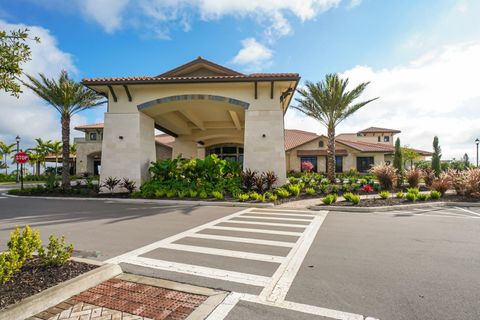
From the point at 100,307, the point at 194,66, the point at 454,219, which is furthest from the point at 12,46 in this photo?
the point at 194,66

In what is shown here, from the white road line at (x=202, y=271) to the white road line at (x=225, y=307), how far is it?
0.44 m

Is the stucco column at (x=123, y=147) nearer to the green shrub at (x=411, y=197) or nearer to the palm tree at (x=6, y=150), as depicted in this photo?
the green shrub at (x=411, y=197)

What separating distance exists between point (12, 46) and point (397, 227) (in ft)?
29.4

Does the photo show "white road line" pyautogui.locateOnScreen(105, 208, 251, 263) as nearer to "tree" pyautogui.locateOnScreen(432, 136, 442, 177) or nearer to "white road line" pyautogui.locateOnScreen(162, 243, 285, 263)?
"white road line" pyautogui.locateOnScreen(162, 243, 285, 263)

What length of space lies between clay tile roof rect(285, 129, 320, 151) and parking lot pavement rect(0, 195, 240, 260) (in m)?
20.4

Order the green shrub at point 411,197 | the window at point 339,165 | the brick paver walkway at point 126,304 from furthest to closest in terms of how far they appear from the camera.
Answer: the window at point 339,165 → the green shrub at point 411,197 → the brick paver walkway at point 126,304

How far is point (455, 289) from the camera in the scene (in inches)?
134

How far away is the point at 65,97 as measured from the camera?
15.9 meters

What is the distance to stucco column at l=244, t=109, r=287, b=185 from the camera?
13.9 m

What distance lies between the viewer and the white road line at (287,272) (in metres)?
3.29

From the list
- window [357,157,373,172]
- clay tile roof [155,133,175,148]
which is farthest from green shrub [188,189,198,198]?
window [357,157,373,172]

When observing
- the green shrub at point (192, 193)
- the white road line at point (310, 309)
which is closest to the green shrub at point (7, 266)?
the white road line at point (310, 309)

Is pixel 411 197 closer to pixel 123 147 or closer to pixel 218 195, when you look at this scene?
pixel 218 195

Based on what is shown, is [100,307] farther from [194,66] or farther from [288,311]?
[194,66]
